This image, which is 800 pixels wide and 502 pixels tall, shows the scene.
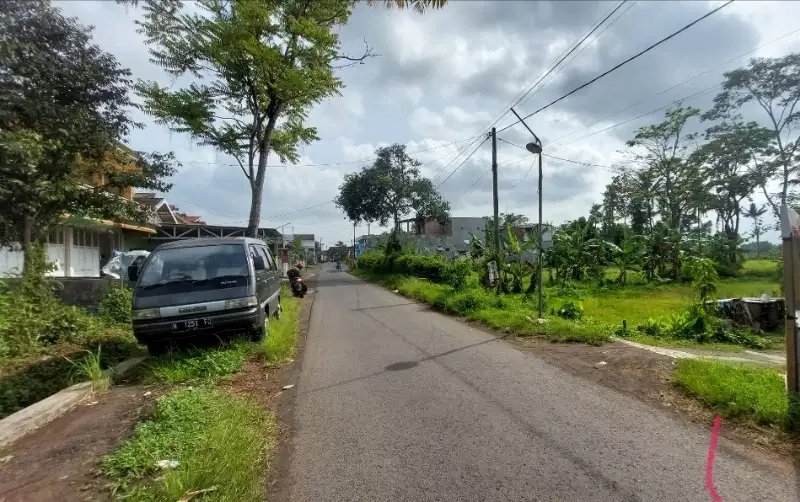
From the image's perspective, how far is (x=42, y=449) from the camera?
13.2 ft

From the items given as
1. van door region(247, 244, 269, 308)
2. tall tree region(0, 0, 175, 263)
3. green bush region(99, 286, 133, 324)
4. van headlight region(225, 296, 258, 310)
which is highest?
tall tree region(0, 0, 175, 263)

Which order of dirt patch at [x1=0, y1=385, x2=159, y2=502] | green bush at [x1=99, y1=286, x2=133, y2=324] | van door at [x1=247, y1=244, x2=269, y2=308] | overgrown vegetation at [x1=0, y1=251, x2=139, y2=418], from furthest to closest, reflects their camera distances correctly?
green bush at [x1=99, y1=286, x2=133, y2=324]
van door at [x1=247, y1=244, x2=269, y2=308]
overgrown vegetation at [x1=0, y1=251, x2=139, y2=418]
dirt patch at [x1=0, y1=385, x2=159, y2=502]

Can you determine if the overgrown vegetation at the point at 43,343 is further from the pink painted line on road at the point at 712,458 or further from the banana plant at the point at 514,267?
the banana plant at the point at 514,267

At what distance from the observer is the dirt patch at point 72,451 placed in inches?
129

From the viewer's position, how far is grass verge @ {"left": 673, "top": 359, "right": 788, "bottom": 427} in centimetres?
416

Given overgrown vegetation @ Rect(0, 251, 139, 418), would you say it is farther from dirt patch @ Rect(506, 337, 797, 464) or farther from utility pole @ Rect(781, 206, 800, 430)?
utility pole @ Rect(781, 206, 800, 430)

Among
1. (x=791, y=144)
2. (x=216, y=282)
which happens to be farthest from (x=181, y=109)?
(x=791, y=144)

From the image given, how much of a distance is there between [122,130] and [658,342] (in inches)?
454

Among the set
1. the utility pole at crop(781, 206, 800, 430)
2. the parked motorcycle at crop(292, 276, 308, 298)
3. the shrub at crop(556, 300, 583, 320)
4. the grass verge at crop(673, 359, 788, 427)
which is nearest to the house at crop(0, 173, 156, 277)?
the parked motorcycle at crop(292, 276, 308, 298)

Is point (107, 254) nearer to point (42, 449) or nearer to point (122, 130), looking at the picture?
point (122, 130)

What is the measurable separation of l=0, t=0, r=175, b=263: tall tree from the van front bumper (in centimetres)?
306

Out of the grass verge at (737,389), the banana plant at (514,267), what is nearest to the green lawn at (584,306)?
the banana plant at (514,267)

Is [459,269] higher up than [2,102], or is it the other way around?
[2,102]

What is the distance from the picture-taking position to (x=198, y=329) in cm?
666
